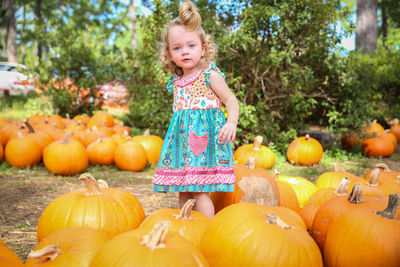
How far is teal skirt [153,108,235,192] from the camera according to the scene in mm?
2479

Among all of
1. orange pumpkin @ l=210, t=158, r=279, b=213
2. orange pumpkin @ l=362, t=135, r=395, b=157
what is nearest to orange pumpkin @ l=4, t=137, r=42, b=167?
orange pumpkin @ l=210, t=158, r=279, b=213

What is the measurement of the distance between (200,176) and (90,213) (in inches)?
31.8

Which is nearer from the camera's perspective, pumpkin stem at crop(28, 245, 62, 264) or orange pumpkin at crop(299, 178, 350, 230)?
pumpkin stem at crop(28, 245, 62, 264)

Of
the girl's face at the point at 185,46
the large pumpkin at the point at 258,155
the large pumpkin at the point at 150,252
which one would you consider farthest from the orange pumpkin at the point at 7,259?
the large pumpkin at the point at 258,155

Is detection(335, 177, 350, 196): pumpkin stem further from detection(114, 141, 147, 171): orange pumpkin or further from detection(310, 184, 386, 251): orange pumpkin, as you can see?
detection(114, 141, 147, 171): orange pumpkin

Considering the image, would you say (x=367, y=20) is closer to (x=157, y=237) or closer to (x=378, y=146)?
(x=378, y=146)

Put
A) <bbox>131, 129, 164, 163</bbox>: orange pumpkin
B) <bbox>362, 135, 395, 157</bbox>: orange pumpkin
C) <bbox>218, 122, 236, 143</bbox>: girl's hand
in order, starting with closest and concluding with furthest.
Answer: <bbox>218, 122, 236, 143</bbox>: girl's hand, <bbox>131, 129, 164, 163</bbox>: orange pumpkin, <bbox>362, 135, 395, 157</bbox>: orange pumpkin

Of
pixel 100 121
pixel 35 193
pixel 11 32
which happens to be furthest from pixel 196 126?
pixel 11 32

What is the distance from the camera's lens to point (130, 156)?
200 inches

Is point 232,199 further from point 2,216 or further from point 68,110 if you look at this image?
point 68,110

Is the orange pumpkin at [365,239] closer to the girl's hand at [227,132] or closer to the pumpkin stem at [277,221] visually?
the pumpkin stem at [277,221]

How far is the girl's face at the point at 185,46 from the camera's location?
257 cm

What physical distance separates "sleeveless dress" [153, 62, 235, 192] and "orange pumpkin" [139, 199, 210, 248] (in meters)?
0.53

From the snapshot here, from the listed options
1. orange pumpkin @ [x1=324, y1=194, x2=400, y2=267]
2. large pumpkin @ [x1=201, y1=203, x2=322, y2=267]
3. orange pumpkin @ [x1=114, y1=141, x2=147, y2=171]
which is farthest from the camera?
orange pumpkin @ [x1=114, y1=141, x2=147, y2=171]
